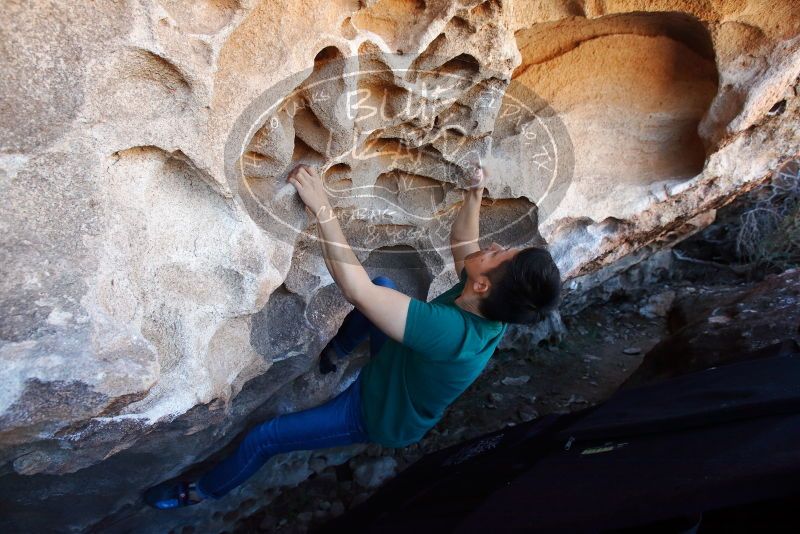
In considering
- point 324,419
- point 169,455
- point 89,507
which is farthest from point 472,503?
point 89,507

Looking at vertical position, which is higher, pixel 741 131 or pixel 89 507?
pixel 741 131

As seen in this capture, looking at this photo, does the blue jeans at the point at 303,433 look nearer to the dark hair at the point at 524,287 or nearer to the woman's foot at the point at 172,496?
the woman's foot at the point at 172,496

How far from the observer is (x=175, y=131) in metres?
1.01

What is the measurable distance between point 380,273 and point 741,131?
108 centimetres

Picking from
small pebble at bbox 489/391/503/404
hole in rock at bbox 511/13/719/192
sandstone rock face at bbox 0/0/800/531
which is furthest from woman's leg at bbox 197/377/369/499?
small pebble at bbox 489/391/503/404

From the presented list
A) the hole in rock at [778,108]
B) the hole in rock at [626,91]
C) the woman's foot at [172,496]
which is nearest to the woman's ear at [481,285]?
the hole in rock at [626,91]

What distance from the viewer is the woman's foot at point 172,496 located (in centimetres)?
163

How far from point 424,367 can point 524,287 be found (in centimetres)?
28

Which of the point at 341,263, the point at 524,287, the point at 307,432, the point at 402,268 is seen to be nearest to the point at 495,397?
the point at 402,268

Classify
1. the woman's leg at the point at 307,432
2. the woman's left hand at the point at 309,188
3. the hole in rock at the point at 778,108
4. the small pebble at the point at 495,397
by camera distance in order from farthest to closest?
1. the small pebble at the point at 495,397
2. the hole in rock at the point at 778,108
3. the woman's leg at the point at 307,432
4. the woman's left hand at the point at 309,188

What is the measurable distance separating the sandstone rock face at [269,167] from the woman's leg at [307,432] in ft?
0.37

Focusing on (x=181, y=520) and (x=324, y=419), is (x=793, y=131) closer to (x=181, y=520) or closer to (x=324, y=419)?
(x=324, y=419)

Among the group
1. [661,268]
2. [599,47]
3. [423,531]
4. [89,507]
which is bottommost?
[661,268]

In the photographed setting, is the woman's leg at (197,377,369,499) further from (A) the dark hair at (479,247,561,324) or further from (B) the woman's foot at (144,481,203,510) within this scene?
(A) the dark hair at (479,247,561,324)
